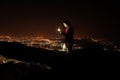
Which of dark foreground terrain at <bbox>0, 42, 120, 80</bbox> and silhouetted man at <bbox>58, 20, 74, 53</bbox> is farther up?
silhouetted man at <bbox>58, 20, 74, 53</bbox>

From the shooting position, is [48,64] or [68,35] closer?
[48,64]

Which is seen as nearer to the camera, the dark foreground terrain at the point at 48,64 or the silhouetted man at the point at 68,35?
the dark foreground terrain at the point at 48,64

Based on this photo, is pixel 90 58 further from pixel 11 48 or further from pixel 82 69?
pixel 11 48

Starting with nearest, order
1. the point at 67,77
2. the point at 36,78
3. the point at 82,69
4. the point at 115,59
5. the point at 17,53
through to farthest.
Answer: the point at 36,78, the point at 67,77, the point at 82,69, the point at 17,53, the point at 115,59

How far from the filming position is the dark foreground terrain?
809 centimetres

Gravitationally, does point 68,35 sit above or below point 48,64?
above

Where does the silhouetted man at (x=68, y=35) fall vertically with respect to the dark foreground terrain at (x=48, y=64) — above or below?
above

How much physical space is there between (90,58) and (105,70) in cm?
117

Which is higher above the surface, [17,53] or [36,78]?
[17,53]

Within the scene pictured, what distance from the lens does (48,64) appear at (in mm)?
9578

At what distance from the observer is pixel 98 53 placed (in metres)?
11.9

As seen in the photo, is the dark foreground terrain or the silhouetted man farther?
the silhouetted man

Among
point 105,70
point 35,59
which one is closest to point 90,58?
point 105,70

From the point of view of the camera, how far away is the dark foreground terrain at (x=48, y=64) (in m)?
8.09
